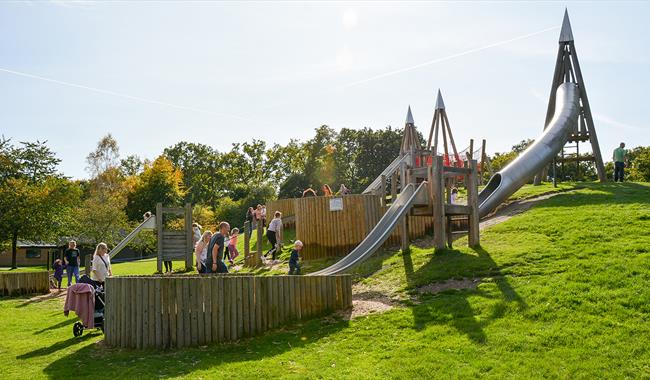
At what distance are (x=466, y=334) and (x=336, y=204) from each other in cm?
897

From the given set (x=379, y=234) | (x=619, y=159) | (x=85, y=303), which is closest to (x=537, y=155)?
(x=619, y=159)

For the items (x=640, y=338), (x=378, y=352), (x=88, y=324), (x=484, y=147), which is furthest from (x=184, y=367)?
(x=484, y=147)

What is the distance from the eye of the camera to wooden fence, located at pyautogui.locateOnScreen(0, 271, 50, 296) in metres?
18.0

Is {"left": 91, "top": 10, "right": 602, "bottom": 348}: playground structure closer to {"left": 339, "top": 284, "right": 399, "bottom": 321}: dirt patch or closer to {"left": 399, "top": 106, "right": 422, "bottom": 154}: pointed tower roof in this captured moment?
{"left": 339, "top": 284, "right": 399, "bottom": 321}: dirt patch

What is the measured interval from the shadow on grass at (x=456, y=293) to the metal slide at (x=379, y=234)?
2.87ft

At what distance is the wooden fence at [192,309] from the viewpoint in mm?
9438

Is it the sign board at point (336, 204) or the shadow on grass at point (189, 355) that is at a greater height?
the sign board at point (336, 204)

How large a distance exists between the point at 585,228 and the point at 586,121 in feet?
41.5

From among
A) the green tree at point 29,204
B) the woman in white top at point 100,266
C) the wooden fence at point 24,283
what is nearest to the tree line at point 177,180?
the green tree at point 29,204

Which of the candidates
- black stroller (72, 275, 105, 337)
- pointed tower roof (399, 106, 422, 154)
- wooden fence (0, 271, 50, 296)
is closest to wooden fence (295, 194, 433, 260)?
black stroller (72, 275, 105, 337)

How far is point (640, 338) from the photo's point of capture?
755cm

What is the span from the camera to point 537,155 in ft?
69.6

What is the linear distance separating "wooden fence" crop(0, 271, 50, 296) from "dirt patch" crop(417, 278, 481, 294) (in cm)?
1311

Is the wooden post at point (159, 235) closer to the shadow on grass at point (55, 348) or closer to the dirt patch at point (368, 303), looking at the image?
the shadow on grass at point (55, 348)
